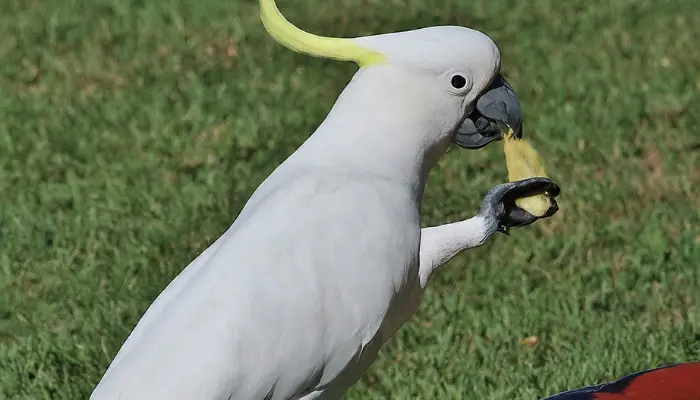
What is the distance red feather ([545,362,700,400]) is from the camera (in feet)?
8.69

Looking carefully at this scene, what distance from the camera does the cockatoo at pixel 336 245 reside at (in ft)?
7.48

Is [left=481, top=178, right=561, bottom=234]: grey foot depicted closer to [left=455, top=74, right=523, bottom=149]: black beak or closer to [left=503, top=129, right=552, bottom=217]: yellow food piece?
[left=503, top=129, right=552, bottom=217]: yellow food piece

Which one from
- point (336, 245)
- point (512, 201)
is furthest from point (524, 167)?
point (336, 245)

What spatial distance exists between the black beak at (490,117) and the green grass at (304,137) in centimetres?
94

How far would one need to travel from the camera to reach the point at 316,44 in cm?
256

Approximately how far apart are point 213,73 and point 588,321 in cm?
227

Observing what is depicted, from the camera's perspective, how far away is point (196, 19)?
5699 mm

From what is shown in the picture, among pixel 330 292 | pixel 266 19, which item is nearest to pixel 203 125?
pixel 266 19

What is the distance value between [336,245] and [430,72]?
1.34ft

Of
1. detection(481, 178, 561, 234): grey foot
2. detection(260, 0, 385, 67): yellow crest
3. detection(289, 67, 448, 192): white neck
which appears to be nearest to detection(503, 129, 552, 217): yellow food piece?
detection(481, 178, 561, 234): grey foot

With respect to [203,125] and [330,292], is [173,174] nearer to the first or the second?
[203,125]

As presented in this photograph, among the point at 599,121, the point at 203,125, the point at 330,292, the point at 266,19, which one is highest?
the point at 266,19

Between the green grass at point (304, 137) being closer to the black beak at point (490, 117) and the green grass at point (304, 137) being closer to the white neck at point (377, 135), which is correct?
the black beak at point (490, 117)

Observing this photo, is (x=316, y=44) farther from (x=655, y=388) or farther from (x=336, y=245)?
(x=655, y=388)
